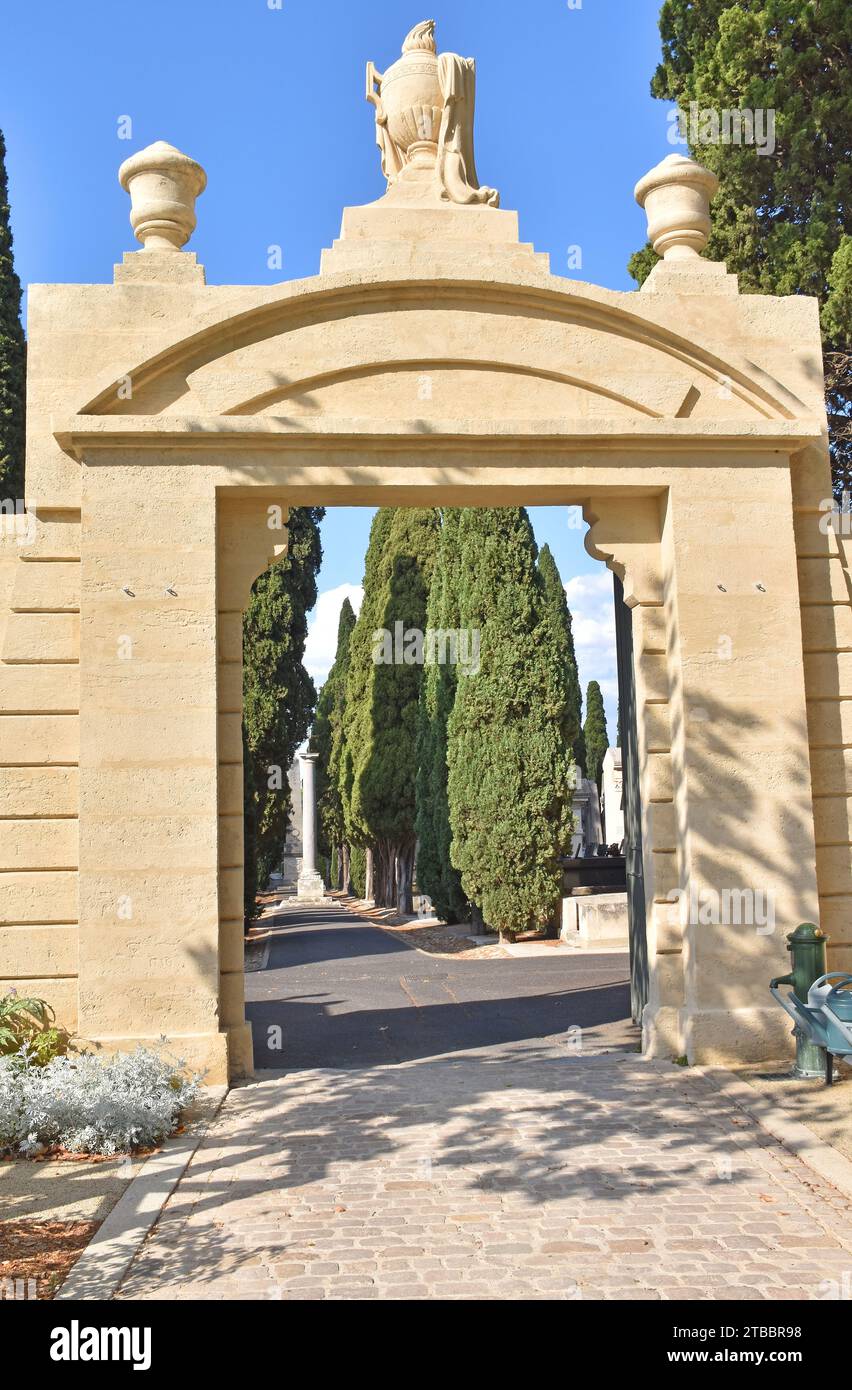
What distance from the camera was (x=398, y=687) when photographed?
96.5ft

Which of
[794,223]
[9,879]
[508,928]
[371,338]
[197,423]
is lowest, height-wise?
[508,928]

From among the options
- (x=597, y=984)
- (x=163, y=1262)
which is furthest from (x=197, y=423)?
(x=597, y=984)

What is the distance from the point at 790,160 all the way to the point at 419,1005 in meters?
13.1

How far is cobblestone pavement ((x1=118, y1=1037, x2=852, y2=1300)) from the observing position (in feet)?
14.8

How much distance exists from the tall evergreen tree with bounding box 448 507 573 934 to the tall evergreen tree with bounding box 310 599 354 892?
18.1m

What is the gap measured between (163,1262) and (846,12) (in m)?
17.7

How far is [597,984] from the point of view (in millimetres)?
A: 12992

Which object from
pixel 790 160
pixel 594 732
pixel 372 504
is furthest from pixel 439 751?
pixel 594 732

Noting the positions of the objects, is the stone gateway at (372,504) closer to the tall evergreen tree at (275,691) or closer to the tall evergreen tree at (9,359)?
the tall evergreen tree at (9,359)

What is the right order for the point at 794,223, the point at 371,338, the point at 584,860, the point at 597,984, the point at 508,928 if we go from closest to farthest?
the point at 371,338 < the point at 597,984 < the point at 794,223 < the point at 508,928 < the point at 584,860

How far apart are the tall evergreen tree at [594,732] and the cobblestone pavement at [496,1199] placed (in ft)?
131

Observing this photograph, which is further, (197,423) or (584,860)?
(584,860)

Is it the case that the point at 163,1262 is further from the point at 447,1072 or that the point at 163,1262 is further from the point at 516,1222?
the point at 447,1072

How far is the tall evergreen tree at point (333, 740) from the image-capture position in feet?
131
